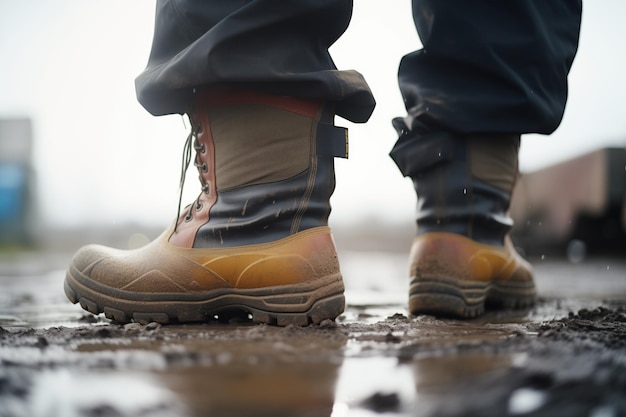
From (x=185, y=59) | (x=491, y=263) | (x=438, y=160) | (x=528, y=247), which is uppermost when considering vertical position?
(x=185, y=59)

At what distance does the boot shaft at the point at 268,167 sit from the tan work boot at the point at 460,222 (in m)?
0.34

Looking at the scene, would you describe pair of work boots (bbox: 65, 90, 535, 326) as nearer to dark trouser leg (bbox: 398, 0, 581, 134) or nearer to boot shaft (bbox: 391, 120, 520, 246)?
boot shaft (bbox: 391, 120, 520, 246)

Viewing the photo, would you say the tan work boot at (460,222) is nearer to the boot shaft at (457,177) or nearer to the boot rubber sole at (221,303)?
the boot shaft at (457,177)

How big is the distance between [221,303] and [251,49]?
0.53 metres

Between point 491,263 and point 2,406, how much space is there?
1214 mm

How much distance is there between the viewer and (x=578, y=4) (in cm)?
156

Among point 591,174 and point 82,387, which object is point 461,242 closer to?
point 82,387

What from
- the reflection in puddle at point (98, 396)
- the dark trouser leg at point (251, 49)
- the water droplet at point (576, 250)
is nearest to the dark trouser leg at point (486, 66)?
the dark trouser leg at point (251, 49)

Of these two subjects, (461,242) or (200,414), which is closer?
(200,414)

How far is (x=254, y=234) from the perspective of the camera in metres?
1.21

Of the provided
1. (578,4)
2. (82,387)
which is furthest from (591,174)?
(82,387)

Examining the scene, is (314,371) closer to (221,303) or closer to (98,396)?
(98,396)

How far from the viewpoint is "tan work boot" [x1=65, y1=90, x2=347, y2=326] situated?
1174 millimetres

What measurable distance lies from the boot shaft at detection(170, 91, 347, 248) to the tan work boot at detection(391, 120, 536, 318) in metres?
0.34
